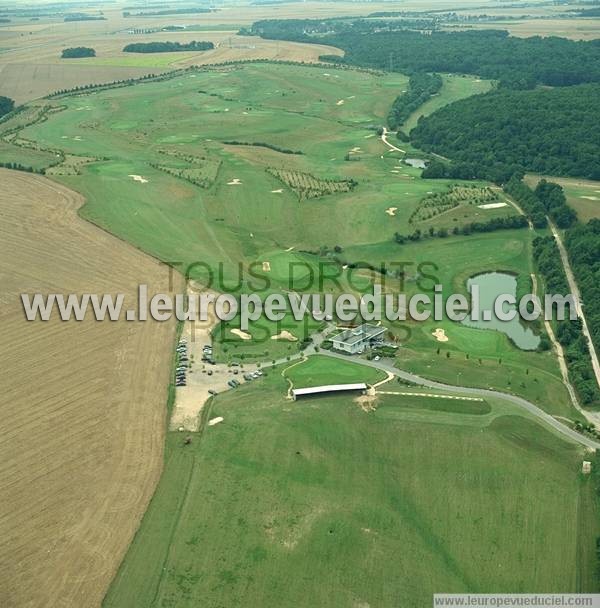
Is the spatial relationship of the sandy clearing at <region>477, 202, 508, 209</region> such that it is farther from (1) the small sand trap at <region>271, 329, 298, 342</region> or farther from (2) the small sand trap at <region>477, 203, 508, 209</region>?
(1) the small sand trap at <region>271, 329, 298, 342</region>

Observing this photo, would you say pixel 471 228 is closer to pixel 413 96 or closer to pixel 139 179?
pixel 139 179

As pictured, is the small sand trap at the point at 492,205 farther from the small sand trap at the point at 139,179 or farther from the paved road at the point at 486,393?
the small sand trap at the point at 139,179

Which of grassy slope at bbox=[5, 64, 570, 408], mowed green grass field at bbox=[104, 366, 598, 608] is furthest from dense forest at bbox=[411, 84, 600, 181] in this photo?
mowed green grass field at bbox=[104, 366, 598, 608]

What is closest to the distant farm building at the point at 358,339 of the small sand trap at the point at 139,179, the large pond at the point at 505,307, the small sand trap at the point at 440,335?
the small sand trap at the point at 440,335

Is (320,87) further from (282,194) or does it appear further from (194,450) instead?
(194,450)

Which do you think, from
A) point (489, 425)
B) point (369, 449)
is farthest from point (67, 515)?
point (489, 425)

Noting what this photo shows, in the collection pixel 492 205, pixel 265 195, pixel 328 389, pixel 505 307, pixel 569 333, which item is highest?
pixel 328 389

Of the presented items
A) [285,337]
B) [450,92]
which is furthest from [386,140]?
[285,337]
